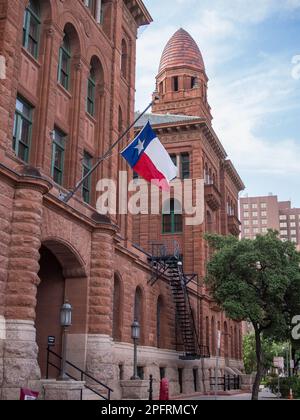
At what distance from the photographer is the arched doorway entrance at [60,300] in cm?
2236

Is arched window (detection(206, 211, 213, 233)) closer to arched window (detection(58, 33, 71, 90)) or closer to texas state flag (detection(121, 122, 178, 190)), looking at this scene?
arched window (detection(58, 33, 71, 90))

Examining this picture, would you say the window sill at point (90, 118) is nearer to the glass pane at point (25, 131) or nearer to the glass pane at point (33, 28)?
the glass pane at point (33, 28)

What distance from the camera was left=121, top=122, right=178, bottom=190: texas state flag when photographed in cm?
2244

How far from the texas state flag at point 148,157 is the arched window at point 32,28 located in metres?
5.31

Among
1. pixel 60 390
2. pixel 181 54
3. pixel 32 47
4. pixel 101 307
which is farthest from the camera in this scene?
pixel 181 54

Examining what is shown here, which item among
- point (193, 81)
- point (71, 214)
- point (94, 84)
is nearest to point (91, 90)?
point (94, 84)

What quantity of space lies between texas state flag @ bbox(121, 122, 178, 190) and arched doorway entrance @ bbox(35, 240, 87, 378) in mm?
4248

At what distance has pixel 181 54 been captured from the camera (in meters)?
58.6

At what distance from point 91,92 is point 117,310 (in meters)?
10.8

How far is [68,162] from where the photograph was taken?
2427cm

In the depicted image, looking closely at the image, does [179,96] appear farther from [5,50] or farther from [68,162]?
[5,50]

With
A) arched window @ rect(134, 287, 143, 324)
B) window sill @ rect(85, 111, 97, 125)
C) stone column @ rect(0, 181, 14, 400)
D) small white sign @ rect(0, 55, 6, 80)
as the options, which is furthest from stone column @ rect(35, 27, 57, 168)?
arched window @ rect(134, 287, 143, 324)

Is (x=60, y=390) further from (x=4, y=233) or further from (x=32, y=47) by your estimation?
(x=32, y=47)
